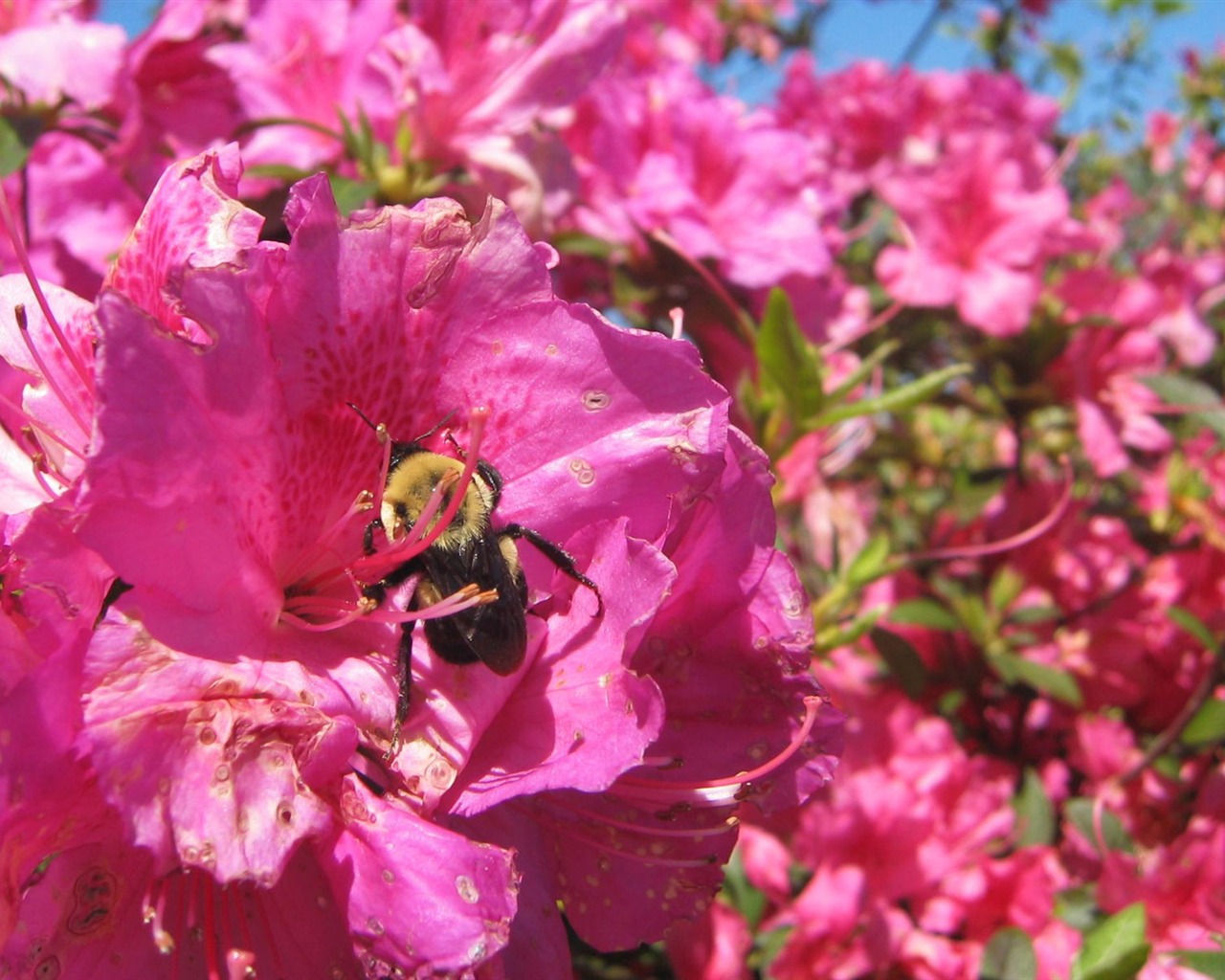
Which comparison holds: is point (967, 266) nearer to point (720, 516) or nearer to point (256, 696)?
point (720, 516)

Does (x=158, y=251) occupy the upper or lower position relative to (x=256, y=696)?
upper

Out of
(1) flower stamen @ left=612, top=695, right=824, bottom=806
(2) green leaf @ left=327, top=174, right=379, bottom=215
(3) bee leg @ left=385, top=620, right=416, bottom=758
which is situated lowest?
(1) flower stamen @ left=612, top=695, right=824, bottom=806

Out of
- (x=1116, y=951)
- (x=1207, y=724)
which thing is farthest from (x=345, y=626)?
(x=1207, y=724)

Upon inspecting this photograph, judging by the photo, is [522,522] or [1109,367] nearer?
[522,522]

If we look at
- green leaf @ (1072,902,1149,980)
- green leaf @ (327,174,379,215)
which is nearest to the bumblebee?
green leaf @ (327,174,379,215)

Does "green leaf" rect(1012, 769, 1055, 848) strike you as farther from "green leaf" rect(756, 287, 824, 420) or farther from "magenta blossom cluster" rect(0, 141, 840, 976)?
"magenta blossom cluster" rect(0, 141, 840, 976)

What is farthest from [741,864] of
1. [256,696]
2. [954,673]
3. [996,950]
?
[256,696]
